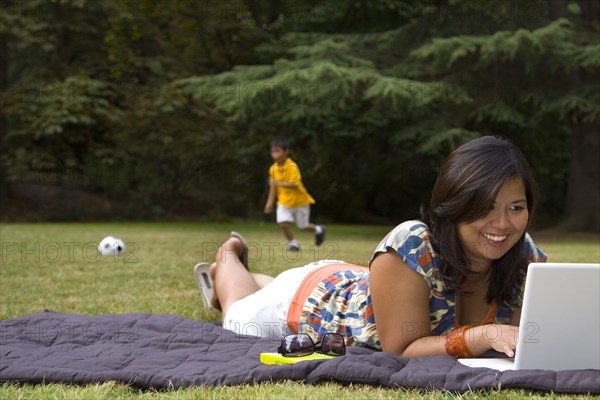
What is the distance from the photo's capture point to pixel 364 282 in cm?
346

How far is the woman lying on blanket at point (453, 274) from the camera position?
2.98 metres

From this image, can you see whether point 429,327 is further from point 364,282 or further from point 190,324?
point 190,324

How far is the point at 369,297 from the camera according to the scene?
3346mm

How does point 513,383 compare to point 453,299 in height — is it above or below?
below

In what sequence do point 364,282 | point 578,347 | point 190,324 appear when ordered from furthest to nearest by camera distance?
1. point 190,324
2. point 364,282
3. point 578,347

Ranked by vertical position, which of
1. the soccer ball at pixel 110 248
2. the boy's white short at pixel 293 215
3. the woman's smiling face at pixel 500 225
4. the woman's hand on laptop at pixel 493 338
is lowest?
the soccer ball at pixel 110 248

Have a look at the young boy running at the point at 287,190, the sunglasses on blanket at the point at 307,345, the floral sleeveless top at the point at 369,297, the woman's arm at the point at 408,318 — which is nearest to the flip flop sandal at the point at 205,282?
the floral sleeveless top at the point at 369,297

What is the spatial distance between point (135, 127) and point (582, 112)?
10.0 m

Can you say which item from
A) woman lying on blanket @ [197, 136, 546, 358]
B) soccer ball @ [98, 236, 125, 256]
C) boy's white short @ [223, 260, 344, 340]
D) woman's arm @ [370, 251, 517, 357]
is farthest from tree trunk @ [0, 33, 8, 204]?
woman's arm @ [370, 251, 517, 357]

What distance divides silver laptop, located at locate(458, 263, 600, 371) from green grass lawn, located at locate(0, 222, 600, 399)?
0.18 metres

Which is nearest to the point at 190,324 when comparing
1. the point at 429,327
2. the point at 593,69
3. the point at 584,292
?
the point at 429,327

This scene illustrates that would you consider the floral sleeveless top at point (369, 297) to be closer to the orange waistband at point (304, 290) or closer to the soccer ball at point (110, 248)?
the orange waistband at point (304, 290)

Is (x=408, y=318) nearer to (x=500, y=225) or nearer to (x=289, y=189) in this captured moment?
(x=500, y=225)

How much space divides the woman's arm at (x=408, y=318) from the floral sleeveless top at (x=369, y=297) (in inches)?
1.6
